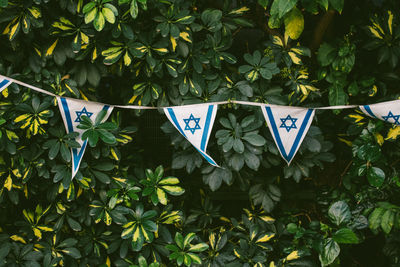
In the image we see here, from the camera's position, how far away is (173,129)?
2.03 m

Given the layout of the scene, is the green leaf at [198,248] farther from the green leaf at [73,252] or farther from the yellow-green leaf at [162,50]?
the yellow-green leaf at [162,50]

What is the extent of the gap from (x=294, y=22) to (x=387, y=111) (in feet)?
2.30

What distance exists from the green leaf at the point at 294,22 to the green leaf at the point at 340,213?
3.19 ft

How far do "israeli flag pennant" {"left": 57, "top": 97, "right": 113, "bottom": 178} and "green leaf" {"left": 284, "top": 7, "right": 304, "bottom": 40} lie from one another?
0.99 metres

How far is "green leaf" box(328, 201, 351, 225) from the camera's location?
1.99 m

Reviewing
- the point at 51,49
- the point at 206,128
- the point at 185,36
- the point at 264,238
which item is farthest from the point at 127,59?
the point at 264,238

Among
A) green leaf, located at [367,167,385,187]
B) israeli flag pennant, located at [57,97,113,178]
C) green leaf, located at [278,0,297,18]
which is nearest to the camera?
green leaf, located at [278,0,297,18]

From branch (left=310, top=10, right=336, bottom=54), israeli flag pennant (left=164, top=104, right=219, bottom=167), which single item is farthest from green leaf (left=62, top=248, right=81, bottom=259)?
branch (left=310, top=10, right=336, bottom=54)

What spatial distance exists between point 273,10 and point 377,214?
124 cm

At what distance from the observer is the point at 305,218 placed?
2.65 m

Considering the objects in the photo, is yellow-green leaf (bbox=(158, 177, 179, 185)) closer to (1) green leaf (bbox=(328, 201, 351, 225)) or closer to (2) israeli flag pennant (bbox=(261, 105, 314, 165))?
(2) israeli flag pennant (bbox=(261, 105, 314, 165))

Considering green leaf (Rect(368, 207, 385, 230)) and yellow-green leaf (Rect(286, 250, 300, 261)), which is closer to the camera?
green leaf (Rect(368, 207, 385, 230))

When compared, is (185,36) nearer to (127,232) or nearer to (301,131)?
(301,131)

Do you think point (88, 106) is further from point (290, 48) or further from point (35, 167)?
point (290, 48)
